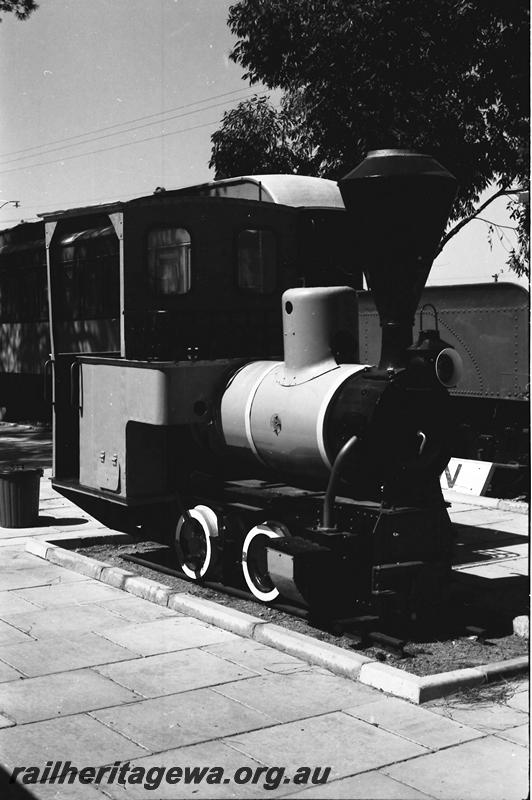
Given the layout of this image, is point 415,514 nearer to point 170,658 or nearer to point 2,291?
point 170,658

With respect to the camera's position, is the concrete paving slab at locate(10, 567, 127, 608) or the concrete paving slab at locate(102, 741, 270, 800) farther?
the concrete paving slab at locate(10, 567, 127, 608)

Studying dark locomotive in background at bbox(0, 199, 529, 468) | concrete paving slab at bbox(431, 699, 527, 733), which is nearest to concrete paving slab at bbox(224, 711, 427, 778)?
concrete paving slab at bbox(431, 699, 527, 733)

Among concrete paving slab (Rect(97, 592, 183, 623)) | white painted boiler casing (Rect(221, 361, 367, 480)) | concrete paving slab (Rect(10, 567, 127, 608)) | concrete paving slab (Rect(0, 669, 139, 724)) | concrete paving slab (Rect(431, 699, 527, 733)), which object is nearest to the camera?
concrete paving slab (Rect(431, 699, 527, 733))

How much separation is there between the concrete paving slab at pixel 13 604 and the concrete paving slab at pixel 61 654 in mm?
885

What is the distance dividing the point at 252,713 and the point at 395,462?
2.18 m

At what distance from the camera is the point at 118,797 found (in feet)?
15.4

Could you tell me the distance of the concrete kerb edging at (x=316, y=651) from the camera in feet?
19.8

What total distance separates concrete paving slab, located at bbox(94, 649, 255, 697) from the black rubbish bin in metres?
5.12

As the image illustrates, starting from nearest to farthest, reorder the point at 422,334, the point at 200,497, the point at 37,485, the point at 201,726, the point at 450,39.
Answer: the point at 201,726 → the point at 422,334 → the point at 200,497 → the point at 37,485 → the point at 450,39

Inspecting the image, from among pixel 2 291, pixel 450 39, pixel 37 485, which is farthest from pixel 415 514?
pixel 2 291

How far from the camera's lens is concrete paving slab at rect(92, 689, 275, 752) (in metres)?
5.40

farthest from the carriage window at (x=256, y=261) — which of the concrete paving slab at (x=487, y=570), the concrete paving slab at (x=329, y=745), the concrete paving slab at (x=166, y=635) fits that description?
the concrete paving slab at (x=329, y=745)

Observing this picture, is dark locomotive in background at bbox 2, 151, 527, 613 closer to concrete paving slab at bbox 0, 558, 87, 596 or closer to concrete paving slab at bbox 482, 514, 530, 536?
concrete paving slab at bbox 0, 558, 87, 596

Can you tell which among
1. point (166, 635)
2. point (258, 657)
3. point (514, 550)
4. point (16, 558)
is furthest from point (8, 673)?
point (514, 550)
